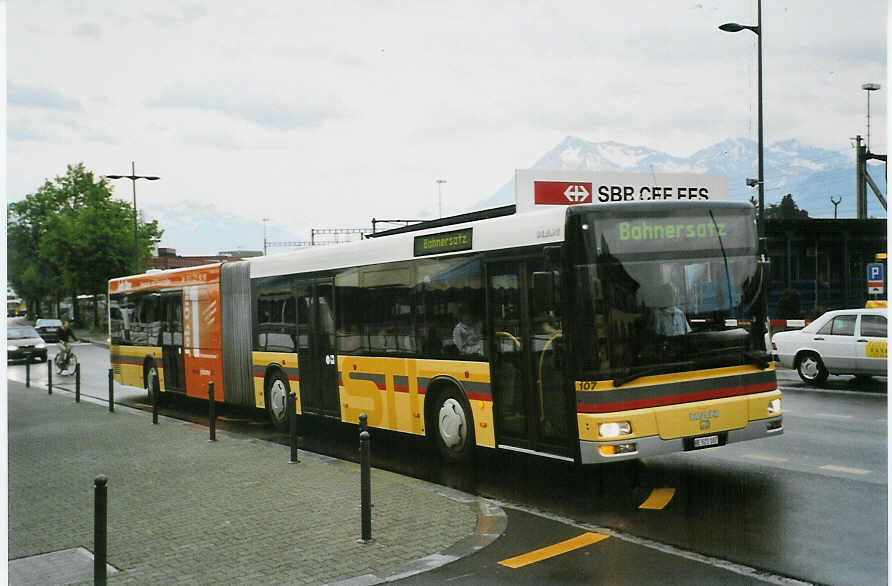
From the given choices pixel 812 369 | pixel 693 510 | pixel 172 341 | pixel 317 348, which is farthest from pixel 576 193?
pixel 172 341

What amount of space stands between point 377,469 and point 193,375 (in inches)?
331

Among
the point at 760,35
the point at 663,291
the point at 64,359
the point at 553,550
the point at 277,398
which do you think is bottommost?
the point at 553,550

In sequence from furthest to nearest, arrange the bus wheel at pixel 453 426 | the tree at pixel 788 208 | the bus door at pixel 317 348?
the tree at pixel 788 208 < the bus door at pixel 317 348 < the bus wheel at pixel 453 426

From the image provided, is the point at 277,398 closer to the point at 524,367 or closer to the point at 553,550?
the point at 524,367

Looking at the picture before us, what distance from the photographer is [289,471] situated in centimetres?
1051

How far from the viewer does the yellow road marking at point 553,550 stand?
22.3 ft

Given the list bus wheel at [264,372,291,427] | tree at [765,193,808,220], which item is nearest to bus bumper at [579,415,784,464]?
bus wheel at [264,372,291,427]

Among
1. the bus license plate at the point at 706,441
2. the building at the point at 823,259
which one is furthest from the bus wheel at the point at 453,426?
the building at the point at 823,259

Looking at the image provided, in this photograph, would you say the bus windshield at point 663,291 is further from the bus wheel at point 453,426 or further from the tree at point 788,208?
the tree at point 788,208

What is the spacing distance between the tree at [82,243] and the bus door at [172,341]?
4046 cm

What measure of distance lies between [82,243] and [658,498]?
5410cm

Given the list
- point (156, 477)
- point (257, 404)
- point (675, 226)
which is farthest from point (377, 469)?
point (257, 404)

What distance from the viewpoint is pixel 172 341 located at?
18.7 metres

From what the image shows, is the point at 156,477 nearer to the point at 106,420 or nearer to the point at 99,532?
the point at 99,532
